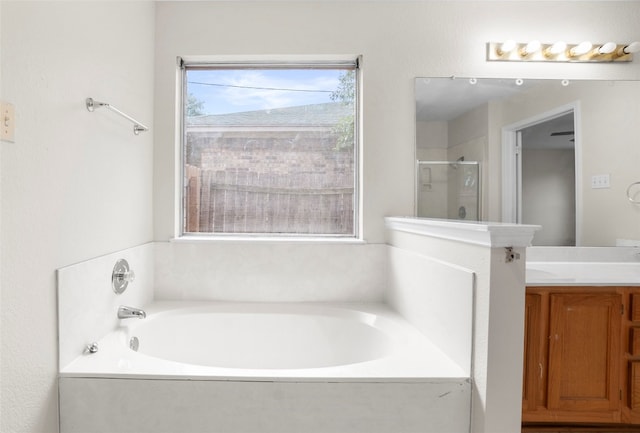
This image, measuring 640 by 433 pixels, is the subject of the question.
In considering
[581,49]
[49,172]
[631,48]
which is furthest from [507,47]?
[49,172]

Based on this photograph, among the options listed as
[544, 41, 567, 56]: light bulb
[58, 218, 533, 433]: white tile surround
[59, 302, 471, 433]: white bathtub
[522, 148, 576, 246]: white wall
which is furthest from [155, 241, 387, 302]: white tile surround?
[544, 41, 567, 56]: light bulb

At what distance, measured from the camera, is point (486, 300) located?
117cm

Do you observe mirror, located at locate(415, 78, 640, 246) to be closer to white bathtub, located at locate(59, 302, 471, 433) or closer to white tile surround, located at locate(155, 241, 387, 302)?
white tile surround, located at locate(155, 241, 387, 302)

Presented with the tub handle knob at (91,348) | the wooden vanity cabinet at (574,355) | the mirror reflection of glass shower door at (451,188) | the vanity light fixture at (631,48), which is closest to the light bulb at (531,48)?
the vanity light fixture at (631,48)

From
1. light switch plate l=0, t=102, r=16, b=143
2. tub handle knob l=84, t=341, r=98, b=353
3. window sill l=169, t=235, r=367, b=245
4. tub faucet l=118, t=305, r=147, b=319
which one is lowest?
tub handle knob l=84, t=341, r=98, b=353

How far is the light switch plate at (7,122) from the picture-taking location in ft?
3.32

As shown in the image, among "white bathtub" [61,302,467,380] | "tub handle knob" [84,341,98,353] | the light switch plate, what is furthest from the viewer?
"white bathtub" [61,302,467,380]

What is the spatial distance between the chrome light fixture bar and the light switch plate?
2367mm

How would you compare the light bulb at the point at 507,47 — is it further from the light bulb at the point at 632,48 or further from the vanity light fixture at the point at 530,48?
the light bulb at the point at 632,48

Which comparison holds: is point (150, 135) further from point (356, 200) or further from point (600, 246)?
point (600, 246)

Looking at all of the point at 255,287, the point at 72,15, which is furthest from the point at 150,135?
the point at 255,287

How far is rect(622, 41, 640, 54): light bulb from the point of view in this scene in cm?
205

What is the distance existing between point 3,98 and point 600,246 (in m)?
2.99

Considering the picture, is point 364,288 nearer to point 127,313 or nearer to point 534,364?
point 534,364
